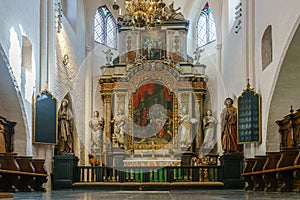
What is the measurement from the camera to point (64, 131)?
17406 mm

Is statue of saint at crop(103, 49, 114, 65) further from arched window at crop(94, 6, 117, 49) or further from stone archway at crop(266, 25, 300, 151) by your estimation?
stone archway at crop(266, 25, 300, 151)

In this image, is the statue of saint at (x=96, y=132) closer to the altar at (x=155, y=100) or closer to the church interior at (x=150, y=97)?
the church interior at (x=150, y=97)

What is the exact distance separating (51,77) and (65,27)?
11.7 ft

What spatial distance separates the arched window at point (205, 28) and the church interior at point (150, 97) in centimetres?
9

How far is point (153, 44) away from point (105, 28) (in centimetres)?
307

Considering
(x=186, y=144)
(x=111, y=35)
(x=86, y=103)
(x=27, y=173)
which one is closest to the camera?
(x=27, y=173)

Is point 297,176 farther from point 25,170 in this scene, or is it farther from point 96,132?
point 96,132

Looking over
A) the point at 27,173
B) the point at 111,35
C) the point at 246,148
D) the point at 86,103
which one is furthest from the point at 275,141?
the point at 111,35

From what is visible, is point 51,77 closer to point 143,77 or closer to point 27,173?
point 27,173

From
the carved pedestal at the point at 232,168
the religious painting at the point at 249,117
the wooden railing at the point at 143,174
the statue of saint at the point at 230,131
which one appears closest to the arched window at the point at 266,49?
the religious painting at the point at 249,117

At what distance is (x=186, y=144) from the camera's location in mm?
22734

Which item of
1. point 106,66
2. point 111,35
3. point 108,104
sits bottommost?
point 108,104

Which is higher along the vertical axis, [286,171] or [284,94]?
[284,94]

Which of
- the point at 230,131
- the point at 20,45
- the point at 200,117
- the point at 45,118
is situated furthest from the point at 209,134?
the point at 20,45
